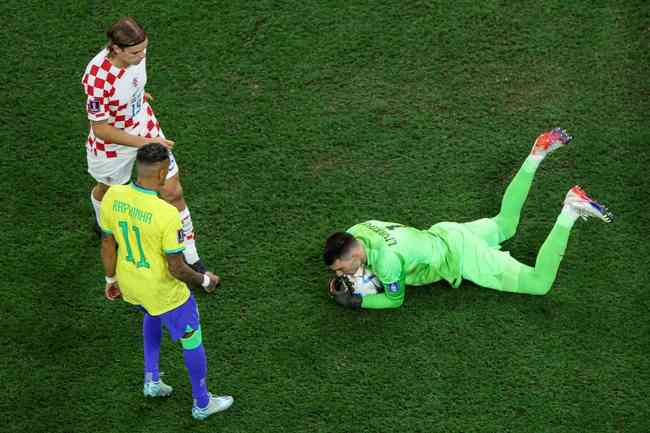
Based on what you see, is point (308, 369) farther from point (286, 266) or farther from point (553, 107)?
point (553, 107)

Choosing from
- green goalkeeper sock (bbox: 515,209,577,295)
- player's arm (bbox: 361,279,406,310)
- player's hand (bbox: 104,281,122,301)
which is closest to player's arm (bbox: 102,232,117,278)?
player's hand (bbox: 104,281,122,301)

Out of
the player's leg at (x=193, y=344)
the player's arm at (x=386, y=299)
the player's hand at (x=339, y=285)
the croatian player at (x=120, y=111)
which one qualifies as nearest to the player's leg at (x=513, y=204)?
the player's arm at (x=386, y=299)

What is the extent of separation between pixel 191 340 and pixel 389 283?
4.43 feet

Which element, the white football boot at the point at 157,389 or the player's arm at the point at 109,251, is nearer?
the player's arm at the point at 109,251

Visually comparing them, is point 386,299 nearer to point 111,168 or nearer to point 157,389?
point 157,389

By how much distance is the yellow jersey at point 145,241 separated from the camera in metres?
4.58

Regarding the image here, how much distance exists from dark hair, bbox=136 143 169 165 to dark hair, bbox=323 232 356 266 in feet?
4.42

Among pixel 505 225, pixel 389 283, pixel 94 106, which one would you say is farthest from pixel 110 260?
pixel 505 225

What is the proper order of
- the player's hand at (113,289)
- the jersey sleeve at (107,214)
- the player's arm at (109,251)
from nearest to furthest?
the jersey sleeve at (107,214), the player's arm at (109,251), the player's hand at (113,289)

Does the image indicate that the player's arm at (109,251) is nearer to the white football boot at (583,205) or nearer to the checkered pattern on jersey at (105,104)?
the checkered pattern on jersey at (105,104)

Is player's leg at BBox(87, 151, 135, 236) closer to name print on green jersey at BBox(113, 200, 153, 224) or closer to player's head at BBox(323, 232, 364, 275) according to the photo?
name print on green jersey at BBox(113, 200, 153, 224)

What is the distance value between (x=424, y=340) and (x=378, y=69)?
242cm

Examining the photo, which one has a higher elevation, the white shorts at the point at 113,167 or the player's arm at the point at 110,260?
the white shorts at the point at 113,167

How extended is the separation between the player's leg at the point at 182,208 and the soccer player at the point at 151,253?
2.68 feet
